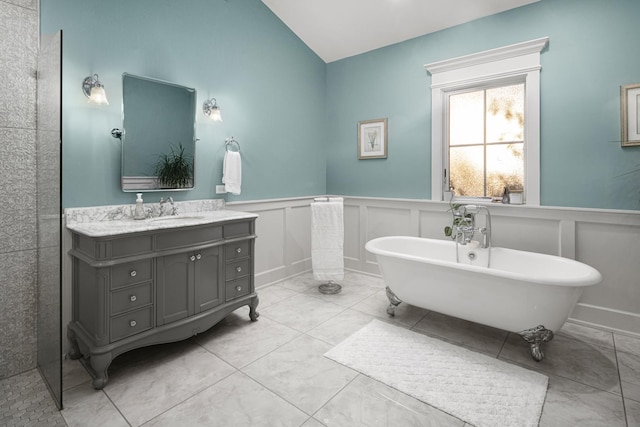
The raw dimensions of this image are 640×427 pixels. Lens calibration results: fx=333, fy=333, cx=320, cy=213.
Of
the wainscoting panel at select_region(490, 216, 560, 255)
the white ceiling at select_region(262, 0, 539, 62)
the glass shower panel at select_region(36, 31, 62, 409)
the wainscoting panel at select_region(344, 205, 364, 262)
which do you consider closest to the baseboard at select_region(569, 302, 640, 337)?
the wainscoting panel at select_region(490, 216, 560, 255)

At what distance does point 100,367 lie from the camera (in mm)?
1877

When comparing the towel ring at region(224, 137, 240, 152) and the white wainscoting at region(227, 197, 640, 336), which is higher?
the towel ring at region(224, 137, 240, 152)

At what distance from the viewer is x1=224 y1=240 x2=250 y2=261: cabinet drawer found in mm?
2545

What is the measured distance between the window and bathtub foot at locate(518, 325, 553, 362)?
55.9 inches

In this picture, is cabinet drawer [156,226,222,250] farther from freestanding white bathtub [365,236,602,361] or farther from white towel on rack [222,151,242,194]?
freestanding white bathtub [365,236,602,361]

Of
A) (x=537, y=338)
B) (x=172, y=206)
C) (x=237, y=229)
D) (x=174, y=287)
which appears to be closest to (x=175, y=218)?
(x=172, y=206)

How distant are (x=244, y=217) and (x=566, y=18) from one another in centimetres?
307

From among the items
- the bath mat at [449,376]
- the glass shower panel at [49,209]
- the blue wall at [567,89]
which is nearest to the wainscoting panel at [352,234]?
the blue wall at [567,89]

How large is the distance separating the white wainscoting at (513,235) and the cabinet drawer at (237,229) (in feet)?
1.99

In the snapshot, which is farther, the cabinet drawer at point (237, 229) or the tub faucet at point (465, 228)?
the tub faucet at point (465, 228)

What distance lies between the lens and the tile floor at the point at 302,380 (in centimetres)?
167

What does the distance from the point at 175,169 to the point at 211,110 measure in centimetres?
65

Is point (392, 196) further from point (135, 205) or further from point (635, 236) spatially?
point (135, 205)

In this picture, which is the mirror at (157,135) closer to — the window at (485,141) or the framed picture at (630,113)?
the window at (485,141)
